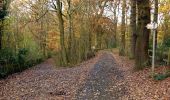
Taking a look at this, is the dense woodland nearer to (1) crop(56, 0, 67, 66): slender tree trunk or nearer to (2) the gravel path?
(1) crop(56, 0, 67, 66): slender tree trunk

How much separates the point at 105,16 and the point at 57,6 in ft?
87.8

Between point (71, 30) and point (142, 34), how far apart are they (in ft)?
76.6

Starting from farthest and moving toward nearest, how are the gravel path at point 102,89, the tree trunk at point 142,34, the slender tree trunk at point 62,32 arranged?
the slender tree trunk at point 62,32 < the tree trunk at point 142,34 < the gravel path at point 102,89

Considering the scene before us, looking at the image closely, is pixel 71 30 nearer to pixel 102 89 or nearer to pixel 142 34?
pixel 142 34

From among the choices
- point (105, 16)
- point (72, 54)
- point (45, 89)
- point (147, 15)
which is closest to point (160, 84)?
point (45, 89)

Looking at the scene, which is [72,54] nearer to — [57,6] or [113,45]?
[57,6]

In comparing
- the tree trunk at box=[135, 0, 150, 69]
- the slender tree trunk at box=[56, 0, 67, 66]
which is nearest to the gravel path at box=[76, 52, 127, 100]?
the tree trunk at box=[135, 0, 150, 69]

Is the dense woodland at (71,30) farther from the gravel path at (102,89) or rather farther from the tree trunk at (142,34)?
the gravel path at (102,89)

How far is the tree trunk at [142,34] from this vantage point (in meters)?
18.7

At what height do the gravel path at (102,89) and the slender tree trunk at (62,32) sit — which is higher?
the slender tree trunk at (62,32)

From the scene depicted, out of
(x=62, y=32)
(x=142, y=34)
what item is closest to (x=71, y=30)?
(x=62, y=32)

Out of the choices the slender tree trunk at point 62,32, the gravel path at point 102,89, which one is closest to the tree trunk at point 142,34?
the gravel path at point 102,89

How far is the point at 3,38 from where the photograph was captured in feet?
95.5

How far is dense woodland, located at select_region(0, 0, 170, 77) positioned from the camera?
1956cm
